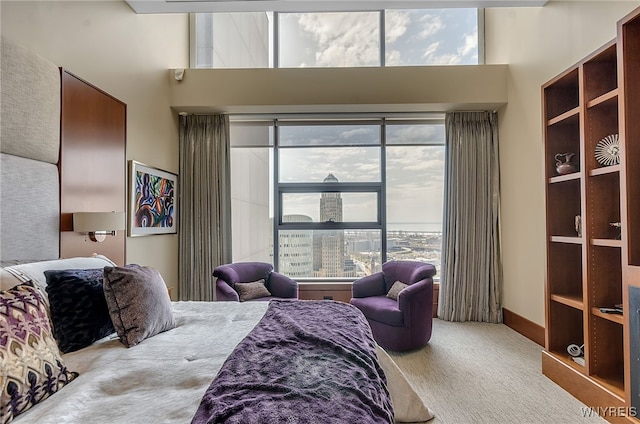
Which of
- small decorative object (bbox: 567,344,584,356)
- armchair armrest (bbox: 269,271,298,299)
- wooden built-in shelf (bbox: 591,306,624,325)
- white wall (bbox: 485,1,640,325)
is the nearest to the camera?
wooden built-in shelf (bbox: 591,306,624,325)

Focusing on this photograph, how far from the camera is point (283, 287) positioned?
380cm

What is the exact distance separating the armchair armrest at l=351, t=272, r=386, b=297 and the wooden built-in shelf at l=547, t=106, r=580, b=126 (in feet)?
7.41

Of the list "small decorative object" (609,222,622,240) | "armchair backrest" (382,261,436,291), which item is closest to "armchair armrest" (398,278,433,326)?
"armchair backrest" (382,261,436,291)

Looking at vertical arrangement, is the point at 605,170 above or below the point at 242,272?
above

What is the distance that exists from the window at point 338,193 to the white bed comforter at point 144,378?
2683mm

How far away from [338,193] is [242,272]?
167 centimetres

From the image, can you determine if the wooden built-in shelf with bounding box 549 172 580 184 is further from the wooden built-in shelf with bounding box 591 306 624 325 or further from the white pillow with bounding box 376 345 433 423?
the white pillow with bounding box 376 345 433 423

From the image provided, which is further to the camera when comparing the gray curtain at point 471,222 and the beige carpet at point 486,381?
the gray curtain at point 471,222

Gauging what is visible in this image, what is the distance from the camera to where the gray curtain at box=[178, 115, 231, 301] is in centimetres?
423

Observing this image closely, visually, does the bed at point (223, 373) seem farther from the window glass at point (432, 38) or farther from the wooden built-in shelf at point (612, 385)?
the window glass at point (432, 38)

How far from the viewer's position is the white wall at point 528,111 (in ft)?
9.70

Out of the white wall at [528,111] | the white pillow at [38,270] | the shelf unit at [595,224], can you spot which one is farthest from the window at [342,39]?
the white pillow at [38,270]

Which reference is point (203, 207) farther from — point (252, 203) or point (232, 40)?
point (232, 40)

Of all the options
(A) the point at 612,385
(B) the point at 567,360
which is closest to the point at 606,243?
(A) the point at 612,385
